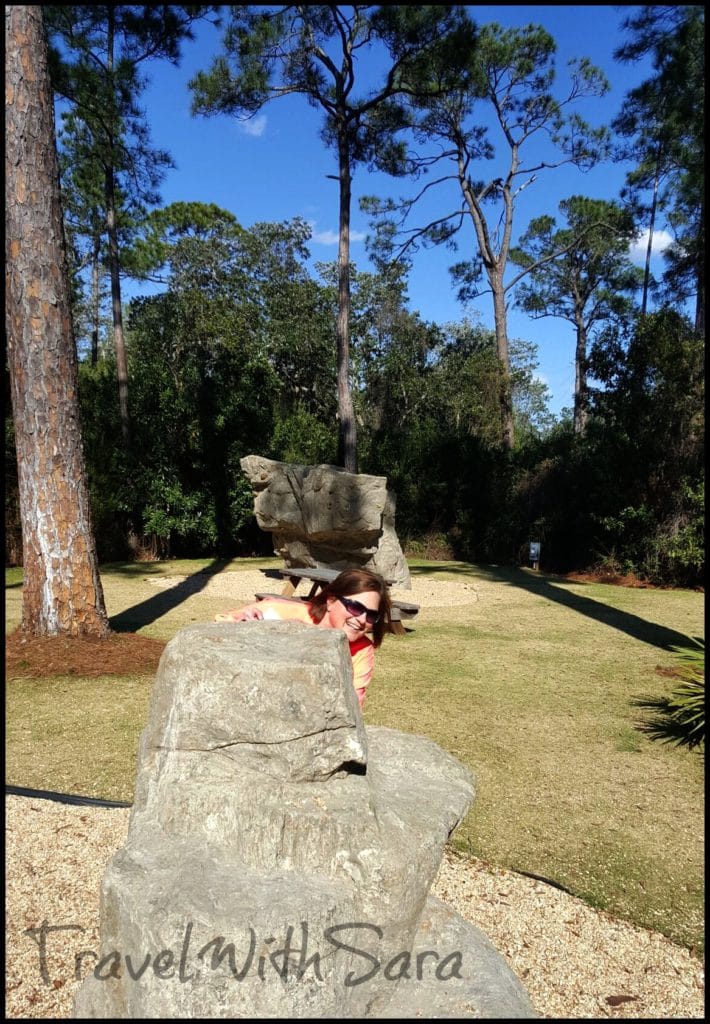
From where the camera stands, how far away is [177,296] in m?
21.7

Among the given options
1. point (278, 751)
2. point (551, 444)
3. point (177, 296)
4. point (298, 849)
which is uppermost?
point (177, 296)

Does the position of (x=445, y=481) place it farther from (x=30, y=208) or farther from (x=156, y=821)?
(x=156, y=821)

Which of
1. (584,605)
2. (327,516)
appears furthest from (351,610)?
(584,605)

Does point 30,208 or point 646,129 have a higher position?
point 646,129

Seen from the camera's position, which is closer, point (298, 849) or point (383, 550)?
point (298, 849)

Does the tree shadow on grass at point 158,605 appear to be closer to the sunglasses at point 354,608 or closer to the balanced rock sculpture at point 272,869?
the sunglasses at point 354,608

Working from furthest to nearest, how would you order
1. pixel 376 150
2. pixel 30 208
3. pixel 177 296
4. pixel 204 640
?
pixel 177 296, pixel 376 150, pixel 30 208, pixel 204 640

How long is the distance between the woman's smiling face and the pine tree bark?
3.51 metres

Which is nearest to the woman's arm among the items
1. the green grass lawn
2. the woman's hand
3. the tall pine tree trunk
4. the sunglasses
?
the woman's hand

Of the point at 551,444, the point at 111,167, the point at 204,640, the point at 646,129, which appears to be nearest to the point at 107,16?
the point at 111,167

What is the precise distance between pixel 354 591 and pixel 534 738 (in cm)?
218

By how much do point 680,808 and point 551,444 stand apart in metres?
13.4

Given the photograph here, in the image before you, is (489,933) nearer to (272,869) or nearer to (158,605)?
(272,869)

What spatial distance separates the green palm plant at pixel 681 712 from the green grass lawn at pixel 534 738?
0.39 feet
